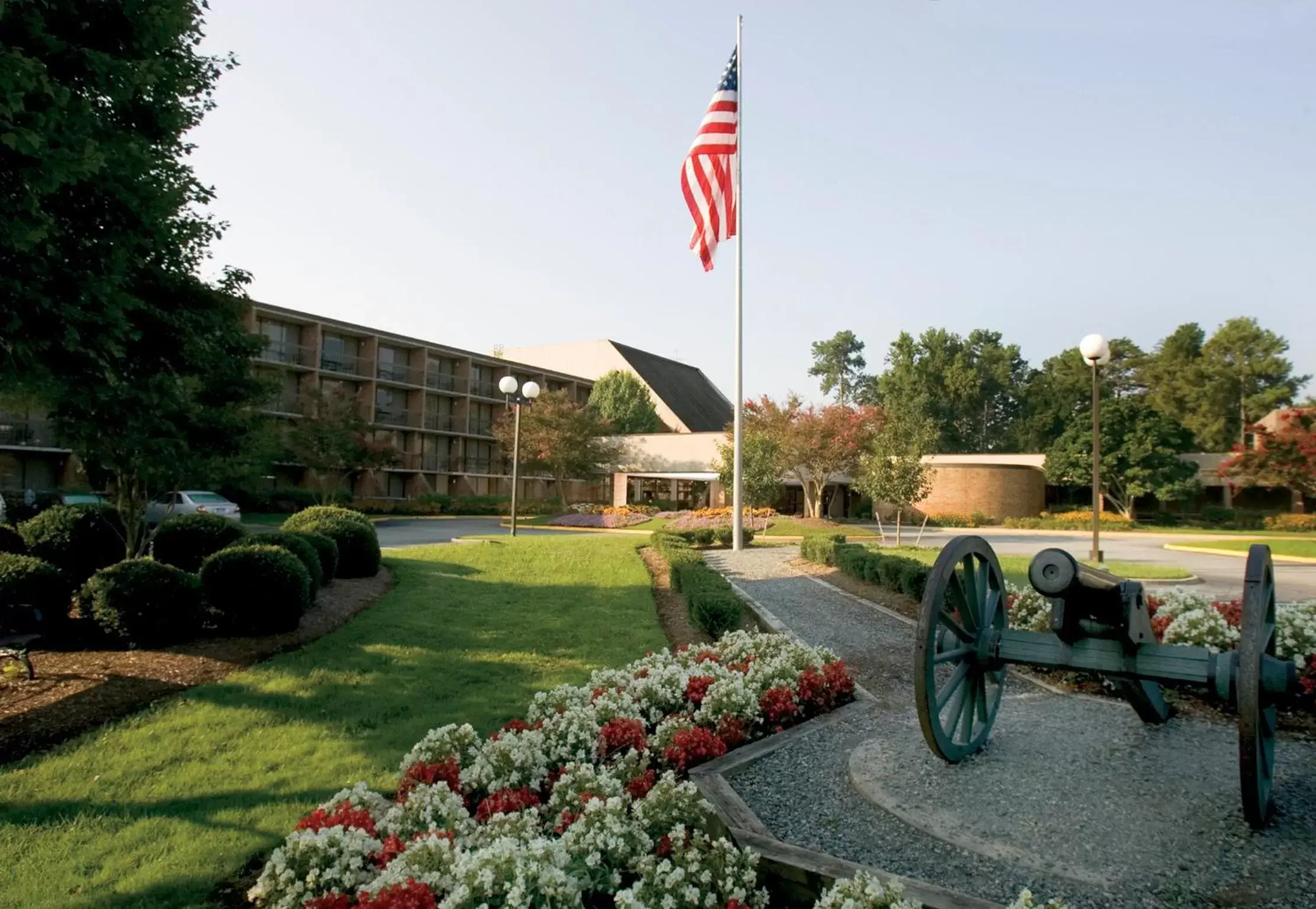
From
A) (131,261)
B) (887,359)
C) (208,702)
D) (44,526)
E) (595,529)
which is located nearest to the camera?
(208,702)

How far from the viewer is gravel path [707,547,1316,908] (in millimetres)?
3418

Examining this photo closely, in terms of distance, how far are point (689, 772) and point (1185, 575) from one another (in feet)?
48.0

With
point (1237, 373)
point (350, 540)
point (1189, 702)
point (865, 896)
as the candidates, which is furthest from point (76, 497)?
point (1237, 373)

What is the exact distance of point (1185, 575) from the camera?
15438 mm

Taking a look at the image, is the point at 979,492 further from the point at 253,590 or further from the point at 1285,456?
the point at 253,590

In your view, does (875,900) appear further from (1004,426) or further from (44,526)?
(1004,426)

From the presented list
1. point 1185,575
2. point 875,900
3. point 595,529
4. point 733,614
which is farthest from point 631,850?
point 595,529

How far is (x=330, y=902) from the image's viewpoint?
123 inches

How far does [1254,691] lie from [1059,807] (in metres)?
1.26

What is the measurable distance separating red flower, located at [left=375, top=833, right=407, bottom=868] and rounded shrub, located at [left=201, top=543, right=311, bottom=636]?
5571mm

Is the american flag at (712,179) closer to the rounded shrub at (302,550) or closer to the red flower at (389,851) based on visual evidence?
the rounded shrub at (302,550)

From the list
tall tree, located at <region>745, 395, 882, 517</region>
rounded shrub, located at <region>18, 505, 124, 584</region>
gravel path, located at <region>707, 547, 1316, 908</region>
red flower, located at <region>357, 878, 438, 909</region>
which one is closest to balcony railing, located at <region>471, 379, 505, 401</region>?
tall tree, located at <region>745, 395, 882, 517</region>

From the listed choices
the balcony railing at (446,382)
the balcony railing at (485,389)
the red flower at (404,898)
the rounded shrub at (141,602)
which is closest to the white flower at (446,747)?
the red flower at (404,898)

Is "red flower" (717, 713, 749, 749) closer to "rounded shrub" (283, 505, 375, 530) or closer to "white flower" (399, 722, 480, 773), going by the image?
"white flower" (399, 722, 480, 773)
